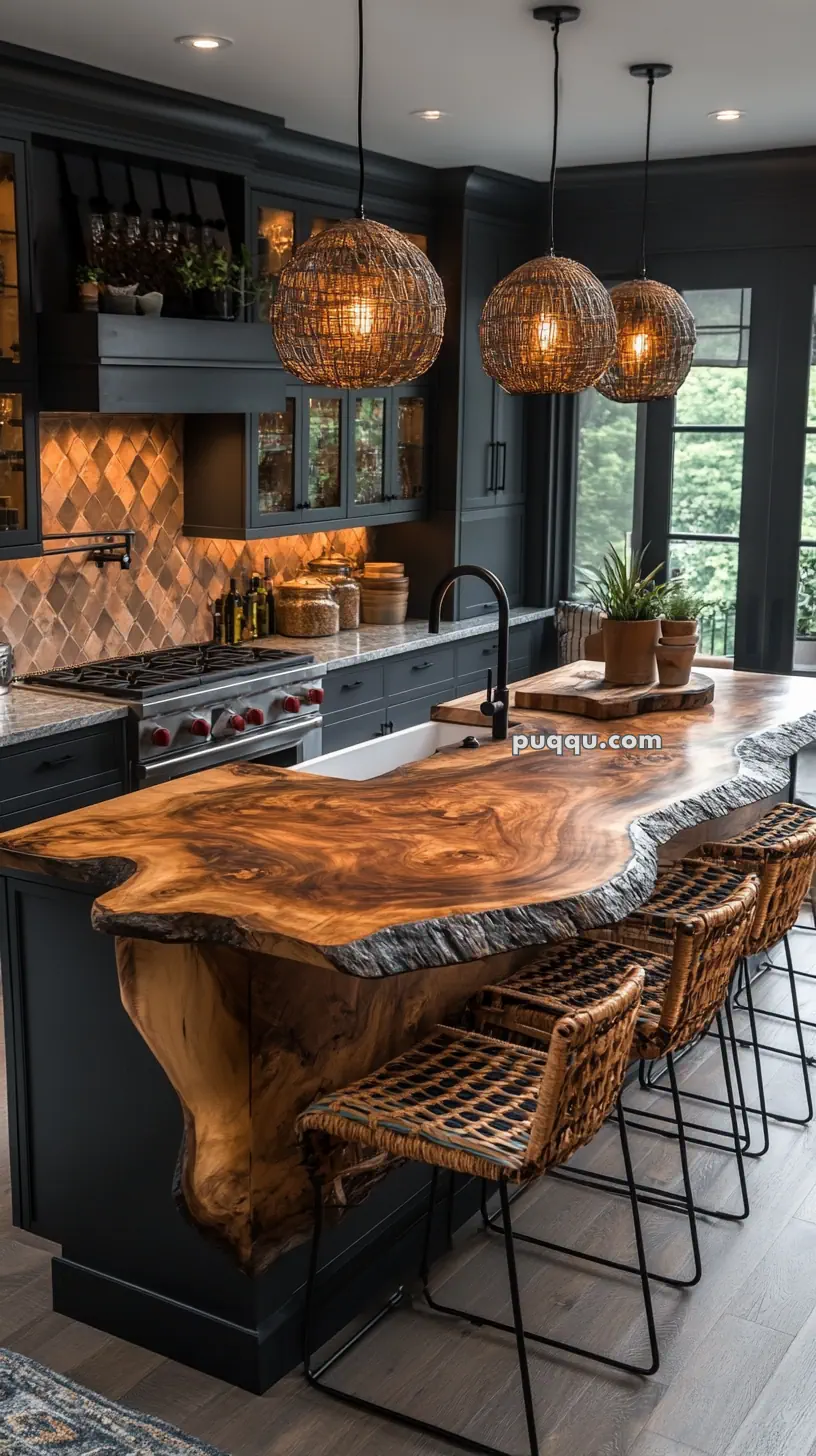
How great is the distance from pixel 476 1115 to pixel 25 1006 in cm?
104

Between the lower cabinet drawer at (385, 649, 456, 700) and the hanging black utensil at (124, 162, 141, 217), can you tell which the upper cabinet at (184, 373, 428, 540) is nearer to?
the lower cabinet drawer at (385, 649, 456, 700)

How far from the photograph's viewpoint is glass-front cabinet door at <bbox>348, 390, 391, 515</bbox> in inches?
245

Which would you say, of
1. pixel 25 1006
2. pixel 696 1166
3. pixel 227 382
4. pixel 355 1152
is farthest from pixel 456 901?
pixel 227 382

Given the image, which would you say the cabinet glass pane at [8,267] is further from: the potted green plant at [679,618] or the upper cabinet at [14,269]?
the potted green plant at [679,618]

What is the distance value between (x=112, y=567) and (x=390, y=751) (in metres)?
1.94

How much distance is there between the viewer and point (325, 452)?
20.1 ft

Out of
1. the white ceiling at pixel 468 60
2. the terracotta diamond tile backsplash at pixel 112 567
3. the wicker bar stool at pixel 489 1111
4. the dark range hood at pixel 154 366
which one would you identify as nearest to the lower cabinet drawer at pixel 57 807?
the terracotta diamond tile backsplash at pixel 112 567

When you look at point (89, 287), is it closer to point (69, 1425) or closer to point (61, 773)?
point (61, 773)

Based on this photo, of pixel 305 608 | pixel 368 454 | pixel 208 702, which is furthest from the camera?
pixel 368 454

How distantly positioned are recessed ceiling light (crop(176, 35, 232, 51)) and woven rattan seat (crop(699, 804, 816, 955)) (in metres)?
2.68

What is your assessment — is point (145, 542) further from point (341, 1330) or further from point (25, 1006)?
point (341, 1330)

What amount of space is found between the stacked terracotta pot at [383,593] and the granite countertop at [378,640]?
0.21ft

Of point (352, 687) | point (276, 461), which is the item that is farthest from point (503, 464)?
point (352, 687)

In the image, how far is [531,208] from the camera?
6770 millimetres
